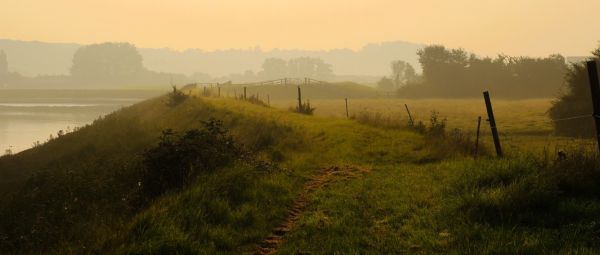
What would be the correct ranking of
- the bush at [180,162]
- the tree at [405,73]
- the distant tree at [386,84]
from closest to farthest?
1. the bush at [180,162]
2. the tree at [405,73]
3. the distant tree at [386,84]

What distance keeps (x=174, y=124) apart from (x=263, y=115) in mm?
8128

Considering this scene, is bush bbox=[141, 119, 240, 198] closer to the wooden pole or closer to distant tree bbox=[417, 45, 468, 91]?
the wooden pole

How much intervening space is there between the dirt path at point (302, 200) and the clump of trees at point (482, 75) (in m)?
68.0

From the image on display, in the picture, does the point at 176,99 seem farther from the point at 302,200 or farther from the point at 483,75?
the point at 483,75

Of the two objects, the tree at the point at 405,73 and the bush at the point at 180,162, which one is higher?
the tree at the point at 405,73

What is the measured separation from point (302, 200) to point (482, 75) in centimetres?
7915

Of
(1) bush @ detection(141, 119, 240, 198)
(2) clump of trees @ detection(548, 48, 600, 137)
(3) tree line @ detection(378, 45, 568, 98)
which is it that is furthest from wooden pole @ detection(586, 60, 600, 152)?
(3) tree line @ detection(378, 45, 568, 98)

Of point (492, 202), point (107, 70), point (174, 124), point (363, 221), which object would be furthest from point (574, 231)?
point (107, 70)

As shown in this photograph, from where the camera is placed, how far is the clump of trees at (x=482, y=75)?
75.6 m

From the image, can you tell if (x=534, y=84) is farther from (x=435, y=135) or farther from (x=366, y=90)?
(x=435, y=135)

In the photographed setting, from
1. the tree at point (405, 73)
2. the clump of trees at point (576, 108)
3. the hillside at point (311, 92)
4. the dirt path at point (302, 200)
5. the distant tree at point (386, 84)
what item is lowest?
the dirt path at point (302, 200)

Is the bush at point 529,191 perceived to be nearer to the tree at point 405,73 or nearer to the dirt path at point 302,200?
the dirt path at point 302,200

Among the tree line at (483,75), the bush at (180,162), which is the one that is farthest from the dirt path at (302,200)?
the tree line at (483,75)

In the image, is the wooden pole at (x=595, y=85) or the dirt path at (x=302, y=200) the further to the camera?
the wooden pole at (x=595, y=85)
